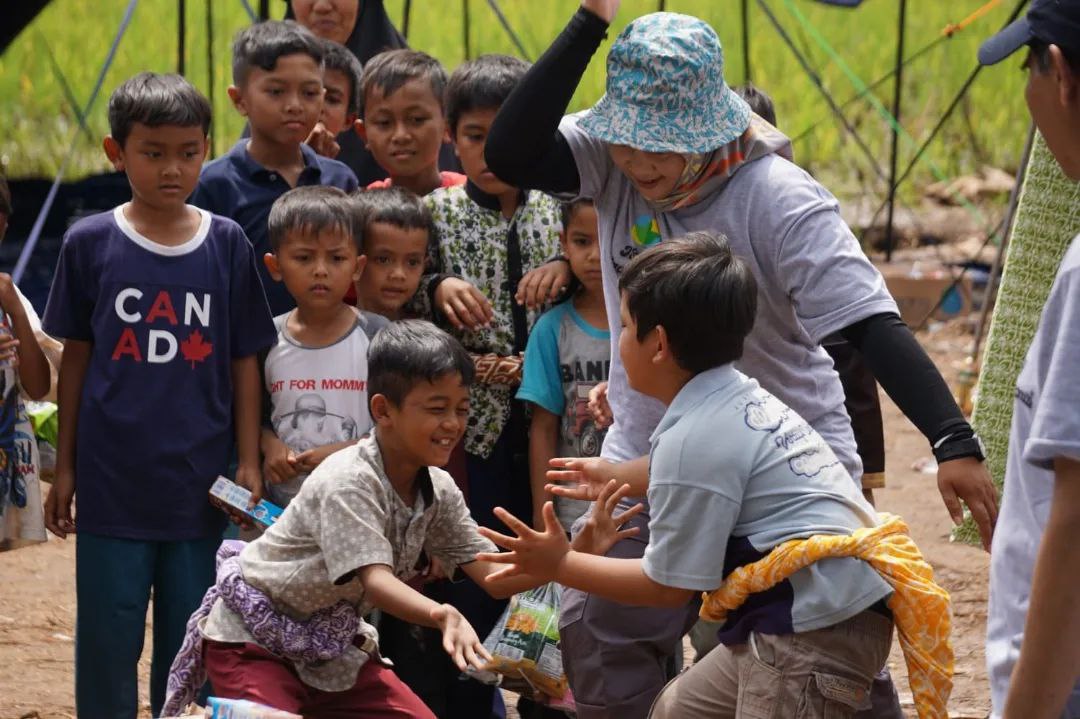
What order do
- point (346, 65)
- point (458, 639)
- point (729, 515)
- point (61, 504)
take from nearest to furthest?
point (729, 515) < point (458, 639) < point (61, 504) < point (346, 65)

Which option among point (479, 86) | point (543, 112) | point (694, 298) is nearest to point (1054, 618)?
point (694, 298)

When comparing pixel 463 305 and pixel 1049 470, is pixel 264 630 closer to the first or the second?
pixel 463 305

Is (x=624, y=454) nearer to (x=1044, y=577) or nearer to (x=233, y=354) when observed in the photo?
→ (x=233, y=354)

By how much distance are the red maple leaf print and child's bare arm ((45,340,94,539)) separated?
25cm

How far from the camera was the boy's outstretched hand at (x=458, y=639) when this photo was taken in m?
3.08

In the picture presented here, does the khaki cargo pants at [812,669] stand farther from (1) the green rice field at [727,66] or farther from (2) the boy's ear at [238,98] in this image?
(1) the green rice field at [727,66]

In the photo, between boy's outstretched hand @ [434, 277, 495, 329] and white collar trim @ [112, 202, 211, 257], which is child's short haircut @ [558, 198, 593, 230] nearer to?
boy's outstretched hand @ [434, 277, 495, 329]

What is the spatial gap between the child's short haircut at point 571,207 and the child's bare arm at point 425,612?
1246mm

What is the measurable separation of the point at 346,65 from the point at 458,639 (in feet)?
8.92

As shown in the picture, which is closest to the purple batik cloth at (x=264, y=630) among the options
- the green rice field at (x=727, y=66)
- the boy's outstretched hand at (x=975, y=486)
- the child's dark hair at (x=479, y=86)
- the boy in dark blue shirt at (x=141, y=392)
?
the boy in dark blue shirt at (x=141, y=392)

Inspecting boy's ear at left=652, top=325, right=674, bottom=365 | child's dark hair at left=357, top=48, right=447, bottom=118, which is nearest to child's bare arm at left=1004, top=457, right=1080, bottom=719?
boy's ear at left=652, top=325, right=674, bottom=365

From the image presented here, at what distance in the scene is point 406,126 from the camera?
464cm

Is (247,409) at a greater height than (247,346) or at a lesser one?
lesser

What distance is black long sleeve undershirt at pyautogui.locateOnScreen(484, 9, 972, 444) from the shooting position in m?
3.04
